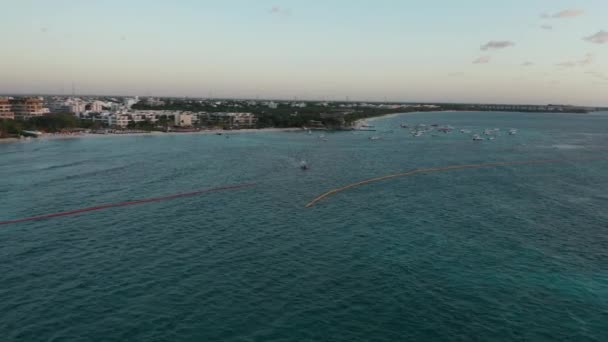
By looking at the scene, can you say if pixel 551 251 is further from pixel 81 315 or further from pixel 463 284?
pixel 81 315

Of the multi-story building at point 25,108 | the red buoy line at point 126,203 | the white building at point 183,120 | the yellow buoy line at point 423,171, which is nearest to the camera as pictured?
the red buoy line at point 126,203

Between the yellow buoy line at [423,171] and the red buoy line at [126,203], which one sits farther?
the yellow buoy line at [423,171]

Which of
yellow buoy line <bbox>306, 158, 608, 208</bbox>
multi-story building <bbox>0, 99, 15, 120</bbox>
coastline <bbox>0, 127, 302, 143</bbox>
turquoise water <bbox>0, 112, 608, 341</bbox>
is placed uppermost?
multi-story building <bbox>0, 99, 15, 120</bbox>

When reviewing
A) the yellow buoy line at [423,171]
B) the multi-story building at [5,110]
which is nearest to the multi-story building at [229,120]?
the multi-story building at [5,110]

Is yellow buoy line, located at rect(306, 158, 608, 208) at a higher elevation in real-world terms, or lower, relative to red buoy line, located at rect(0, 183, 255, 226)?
higher

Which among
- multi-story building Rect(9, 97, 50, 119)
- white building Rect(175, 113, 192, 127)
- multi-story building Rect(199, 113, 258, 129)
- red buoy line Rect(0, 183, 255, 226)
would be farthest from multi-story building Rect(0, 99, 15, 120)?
red buoy line Rect(0, 183, 255, 226)

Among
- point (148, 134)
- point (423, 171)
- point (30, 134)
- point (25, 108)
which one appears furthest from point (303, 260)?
point (25, 108)

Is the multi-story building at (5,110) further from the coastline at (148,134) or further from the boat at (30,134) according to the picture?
the coastline at (148,134)

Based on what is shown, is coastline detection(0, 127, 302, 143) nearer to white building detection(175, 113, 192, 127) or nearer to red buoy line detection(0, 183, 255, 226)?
white building detection(175, 113, 192, 127)

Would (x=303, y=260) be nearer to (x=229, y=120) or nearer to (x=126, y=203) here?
(x=126, y=203)
